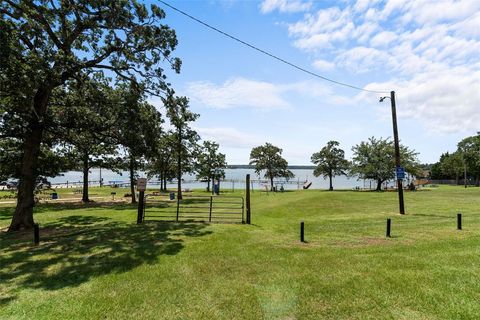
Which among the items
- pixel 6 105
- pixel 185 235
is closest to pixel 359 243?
pixel 185 235

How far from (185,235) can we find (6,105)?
40.6 feet

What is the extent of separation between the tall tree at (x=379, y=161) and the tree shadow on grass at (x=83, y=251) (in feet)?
164

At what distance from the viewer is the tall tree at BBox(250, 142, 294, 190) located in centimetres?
6844

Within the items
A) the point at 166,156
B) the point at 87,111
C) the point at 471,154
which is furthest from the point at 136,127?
the point at 471,154

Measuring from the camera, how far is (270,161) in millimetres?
68625

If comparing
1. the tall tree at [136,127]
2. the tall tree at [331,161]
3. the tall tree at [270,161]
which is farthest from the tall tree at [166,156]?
the tall tree at [331,161]

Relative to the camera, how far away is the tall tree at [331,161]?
67062 millimetres

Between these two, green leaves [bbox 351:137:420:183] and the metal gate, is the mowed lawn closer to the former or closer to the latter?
the metal gate

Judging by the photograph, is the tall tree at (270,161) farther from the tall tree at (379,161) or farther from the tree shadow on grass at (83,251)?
the tree shadow on grass at (83,251)

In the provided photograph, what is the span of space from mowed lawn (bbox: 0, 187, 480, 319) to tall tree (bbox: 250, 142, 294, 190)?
5485 centimetres

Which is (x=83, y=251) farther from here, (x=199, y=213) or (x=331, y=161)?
(x=331, y=161)

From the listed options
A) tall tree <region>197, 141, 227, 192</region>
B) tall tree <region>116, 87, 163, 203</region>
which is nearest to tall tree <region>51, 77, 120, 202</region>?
tall tree <region>116, 87, 163, 203</region>

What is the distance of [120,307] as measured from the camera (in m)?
6.30

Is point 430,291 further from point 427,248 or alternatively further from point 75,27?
point 75,27
